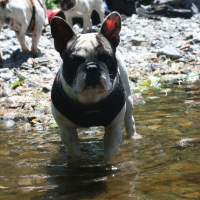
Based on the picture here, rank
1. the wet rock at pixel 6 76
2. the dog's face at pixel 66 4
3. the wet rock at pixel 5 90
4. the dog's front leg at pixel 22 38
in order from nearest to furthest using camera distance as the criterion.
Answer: the wet rock at pixel 5 90 < the wet rock at pixel 6 76 < the dog's front leg at pixel 22 38 < the dog's face at pixel 66 4

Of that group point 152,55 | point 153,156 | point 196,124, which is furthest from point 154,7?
point 153,156

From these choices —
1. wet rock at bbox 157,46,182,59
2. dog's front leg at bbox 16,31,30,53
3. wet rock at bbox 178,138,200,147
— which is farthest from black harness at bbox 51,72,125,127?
wet rock at bbox 157,46,182,59

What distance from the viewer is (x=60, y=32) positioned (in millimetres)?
3840

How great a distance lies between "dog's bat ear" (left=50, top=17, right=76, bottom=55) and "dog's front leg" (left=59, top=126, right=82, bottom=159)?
82 centimetres

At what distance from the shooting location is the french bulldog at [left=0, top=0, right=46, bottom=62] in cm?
1006

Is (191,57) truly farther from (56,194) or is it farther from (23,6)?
(56,194)

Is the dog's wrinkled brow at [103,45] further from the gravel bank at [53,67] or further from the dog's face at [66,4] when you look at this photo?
the dog's face at [66,4]

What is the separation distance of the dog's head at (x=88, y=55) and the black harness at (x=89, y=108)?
192 mm

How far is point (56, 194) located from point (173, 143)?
184 cm

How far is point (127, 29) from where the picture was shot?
1586cm

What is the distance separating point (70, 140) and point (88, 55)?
1021 millimetres

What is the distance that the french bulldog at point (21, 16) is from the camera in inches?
396

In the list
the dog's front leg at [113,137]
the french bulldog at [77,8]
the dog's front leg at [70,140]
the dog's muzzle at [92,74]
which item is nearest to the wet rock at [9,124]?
the dog's front leg at [70,140]

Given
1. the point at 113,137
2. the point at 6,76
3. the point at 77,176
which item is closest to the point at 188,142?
the point at 113,137
